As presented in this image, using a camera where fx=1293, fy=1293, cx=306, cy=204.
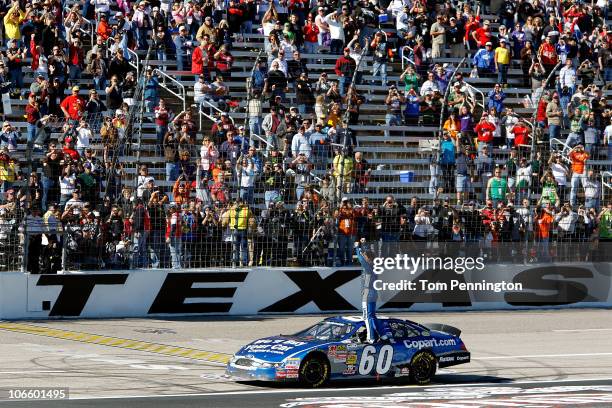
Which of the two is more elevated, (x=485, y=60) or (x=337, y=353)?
(x=485, y=60)

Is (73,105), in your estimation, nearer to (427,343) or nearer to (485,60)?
(485,60)

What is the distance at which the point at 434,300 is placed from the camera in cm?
2920

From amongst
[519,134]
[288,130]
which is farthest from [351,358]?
[519,134]

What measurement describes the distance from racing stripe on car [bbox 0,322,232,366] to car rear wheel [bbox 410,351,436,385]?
3.45 m

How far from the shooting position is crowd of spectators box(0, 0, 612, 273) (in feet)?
84.9

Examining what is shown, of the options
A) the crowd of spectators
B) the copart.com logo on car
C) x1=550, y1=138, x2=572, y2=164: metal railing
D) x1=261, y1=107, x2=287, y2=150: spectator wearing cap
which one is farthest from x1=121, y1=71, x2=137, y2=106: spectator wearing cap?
the copart.com logo on car

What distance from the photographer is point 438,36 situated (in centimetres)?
3500

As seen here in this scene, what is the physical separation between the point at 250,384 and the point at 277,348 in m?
0.86

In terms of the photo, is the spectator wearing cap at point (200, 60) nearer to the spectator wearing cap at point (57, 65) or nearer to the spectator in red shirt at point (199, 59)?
the spectator in red shirt at point (199, 59)

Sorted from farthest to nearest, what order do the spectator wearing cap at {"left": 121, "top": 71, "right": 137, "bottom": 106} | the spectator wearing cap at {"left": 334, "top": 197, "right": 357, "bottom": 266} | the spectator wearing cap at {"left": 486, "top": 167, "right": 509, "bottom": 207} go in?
the spectator wearing cap at {"left": 121, "top": 71, "right": 137, "bottom": 106} < the spectator wearing cap at {"left": 486, "top": 167, "right": 509, "bottom": 207} < the spectator wearing cap at {"left": 334, "top": 197, "right": 357, "bottom": 266}

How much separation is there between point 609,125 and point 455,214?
7375 millimetres

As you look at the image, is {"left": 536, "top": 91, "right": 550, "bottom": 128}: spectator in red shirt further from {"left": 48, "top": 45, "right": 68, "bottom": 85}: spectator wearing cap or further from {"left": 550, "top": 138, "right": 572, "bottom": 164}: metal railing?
{"left": 48, "top": 45, "right": 68, "bottom": 85}: spectator wearing cap

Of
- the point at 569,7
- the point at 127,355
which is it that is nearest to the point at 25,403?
the point at 127,355

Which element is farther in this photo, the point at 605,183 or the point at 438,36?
the point at 438,36
